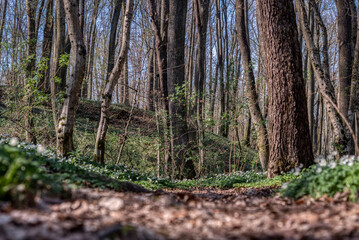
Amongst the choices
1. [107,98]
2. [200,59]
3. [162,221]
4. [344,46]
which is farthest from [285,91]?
[200,59]

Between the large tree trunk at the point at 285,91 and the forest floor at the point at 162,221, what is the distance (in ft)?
11.3

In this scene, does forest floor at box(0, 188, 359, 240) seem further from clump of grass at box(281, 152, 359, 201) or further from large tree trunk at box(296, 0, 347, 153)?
large tree trunk at box(296, 0, 347, 153)

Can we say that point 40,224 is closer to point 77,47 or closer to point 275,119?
point 275,119

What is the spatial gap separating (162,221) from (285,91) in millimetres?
5057

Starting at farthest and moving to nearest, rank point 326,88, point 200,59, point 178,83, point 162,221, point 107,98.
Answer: point 200,59 → point 178,83 → point 107,98 → point 326,88 → point 162,221

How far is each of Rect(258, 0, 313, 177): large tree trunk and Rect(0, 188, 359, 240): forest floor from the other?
11.3ft

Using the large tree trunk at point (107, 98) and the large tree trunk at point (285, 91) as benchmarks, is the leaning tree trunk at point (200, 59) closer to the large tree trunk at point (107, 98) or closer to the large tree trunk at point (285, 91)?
the large tree trunk at point (107, 98)

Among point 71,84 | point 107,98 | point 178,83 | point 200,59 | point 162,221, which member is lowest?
point 162,221

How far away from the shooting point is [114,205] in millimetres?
2877

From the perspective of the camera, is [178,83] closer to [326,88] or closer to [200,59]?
[200,59]

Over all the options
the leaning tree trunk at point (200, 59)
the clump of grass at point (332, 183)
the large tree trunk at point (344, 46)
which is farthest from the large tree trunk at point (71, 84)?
the large tree trunk at point (344, 46)

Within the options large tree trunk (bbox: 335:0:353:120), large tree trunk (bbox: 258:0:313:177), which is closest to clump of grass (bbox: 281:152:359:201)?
large tree trunk (bbox: 258:0:313:177)

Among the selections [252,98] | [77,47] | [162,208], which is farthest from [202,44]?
[162,208]

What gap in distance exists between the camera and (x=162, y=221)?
269 cm
